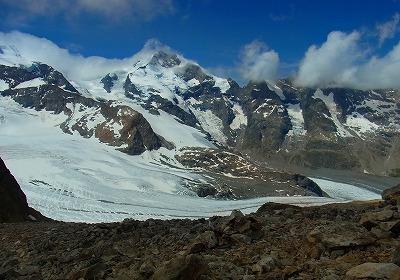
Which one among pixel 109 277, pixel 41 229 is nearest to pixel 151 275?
pixel 109 277

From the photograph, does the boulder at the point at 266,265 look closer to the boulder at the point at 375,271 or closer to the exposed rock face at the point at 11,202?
the boulder at the point at 375,271

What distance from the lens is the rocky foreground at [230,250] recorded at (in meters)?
10.7

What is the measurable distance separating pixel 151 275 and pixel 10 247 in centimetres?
1036

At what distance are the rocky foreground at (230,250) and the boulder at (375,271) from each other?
16 millimetres

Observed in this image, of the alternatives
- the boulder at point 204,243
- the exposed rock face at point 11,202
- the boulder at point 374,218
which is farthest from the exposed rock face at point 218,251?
the exposed rock face at point 11,202

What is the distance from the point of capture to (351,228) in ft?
41.1

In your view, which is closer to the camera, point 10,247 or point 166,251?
point 166,251

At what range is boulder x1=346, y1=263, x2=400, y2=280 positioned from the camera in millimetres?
9312

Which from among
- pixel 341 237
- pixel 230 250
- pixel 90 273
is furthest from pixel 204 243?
pixel 341 237

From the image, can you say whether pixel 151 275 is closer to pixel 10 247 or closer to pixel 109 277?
pixel 109 277

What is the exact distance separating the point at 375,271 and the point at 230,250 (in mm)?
4314

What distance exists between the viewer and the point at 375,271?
9.60 meters

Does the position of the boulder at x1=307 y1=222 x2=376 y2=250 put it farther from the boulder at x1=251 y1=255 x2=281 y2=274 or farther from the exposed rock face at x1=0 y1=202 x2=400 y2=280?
the boulder at x1=251 y1=255 x2=281 y2=274

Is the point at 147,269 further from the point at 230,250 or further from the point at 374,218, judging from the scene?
the point at 374,218
